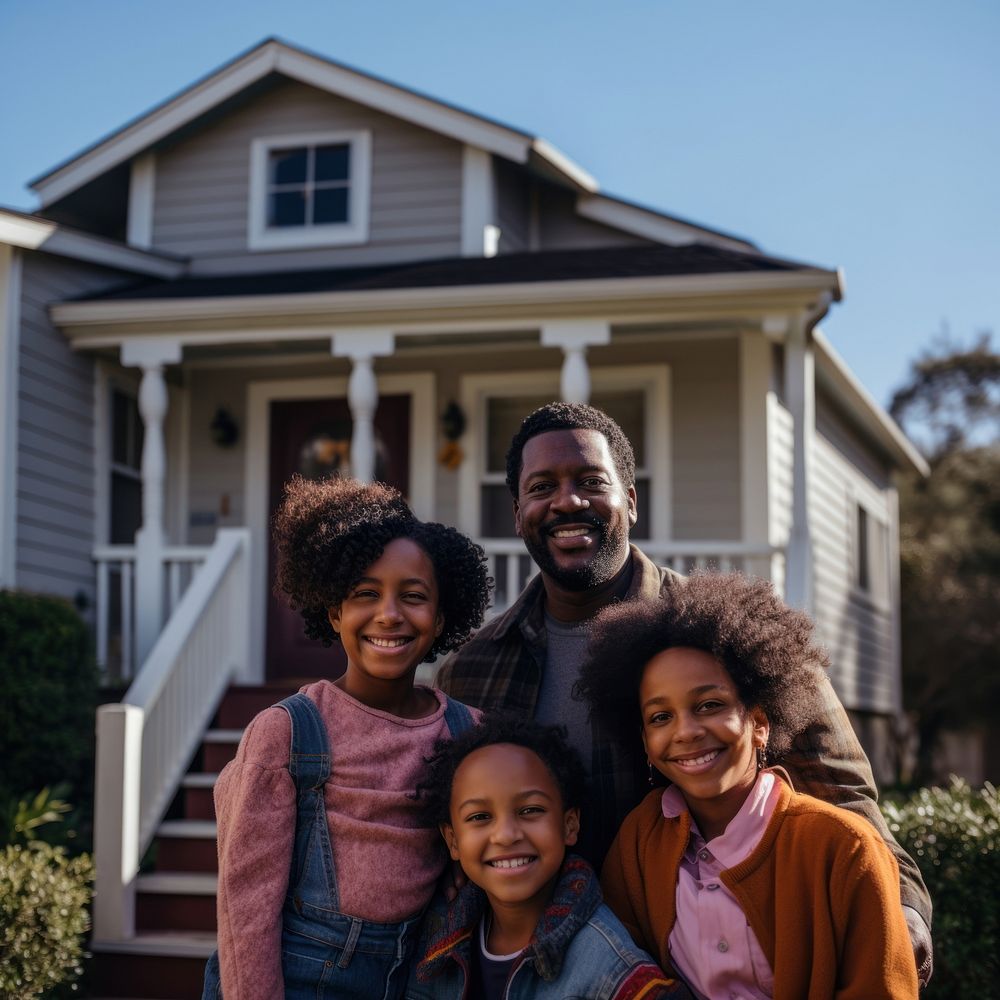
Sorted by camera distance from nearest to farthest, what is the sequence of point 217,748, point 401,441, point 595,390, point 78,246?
point 217,748 < point 78,246 < point 595,390 < point 401,441

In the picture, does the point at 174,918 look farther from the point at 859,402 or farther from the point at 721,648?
the point at 859,402

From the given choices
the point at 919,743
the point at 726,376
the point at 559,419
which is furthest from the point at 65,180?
the point at 919,743

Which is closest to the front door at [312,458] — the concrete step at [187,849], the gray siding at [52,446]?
the gray siding at [52,446]

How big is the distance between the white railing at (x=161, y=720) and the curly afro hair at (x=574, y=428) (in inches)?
153

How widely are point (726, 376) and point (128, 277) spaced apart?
478cm

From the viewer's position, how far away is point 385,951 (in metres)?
2.82

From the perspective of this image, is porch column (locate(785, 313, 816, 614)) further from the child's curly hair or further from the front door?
the child's curly hair

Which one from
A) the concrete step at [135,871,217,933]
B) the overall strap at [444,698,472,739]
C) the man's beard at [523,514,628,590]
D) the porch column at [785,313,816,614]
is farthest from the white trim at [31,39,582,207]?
the overall strap at [444,698,472,739]

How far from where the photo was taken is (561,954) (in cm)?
263

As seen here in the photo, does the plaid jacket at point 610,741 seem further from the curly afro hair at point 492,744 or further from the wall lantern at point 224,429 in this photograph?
the wall lantern at point 224,429

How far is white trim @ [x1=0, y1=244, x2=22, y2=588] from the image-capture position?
8805 millimetres

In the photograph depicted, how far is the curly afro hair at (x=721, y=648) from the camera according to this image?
2773 millimetres

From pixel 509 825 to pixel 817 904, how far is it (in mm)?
637

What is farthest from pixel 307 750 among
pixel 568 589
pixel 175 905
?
pixel 175 905
